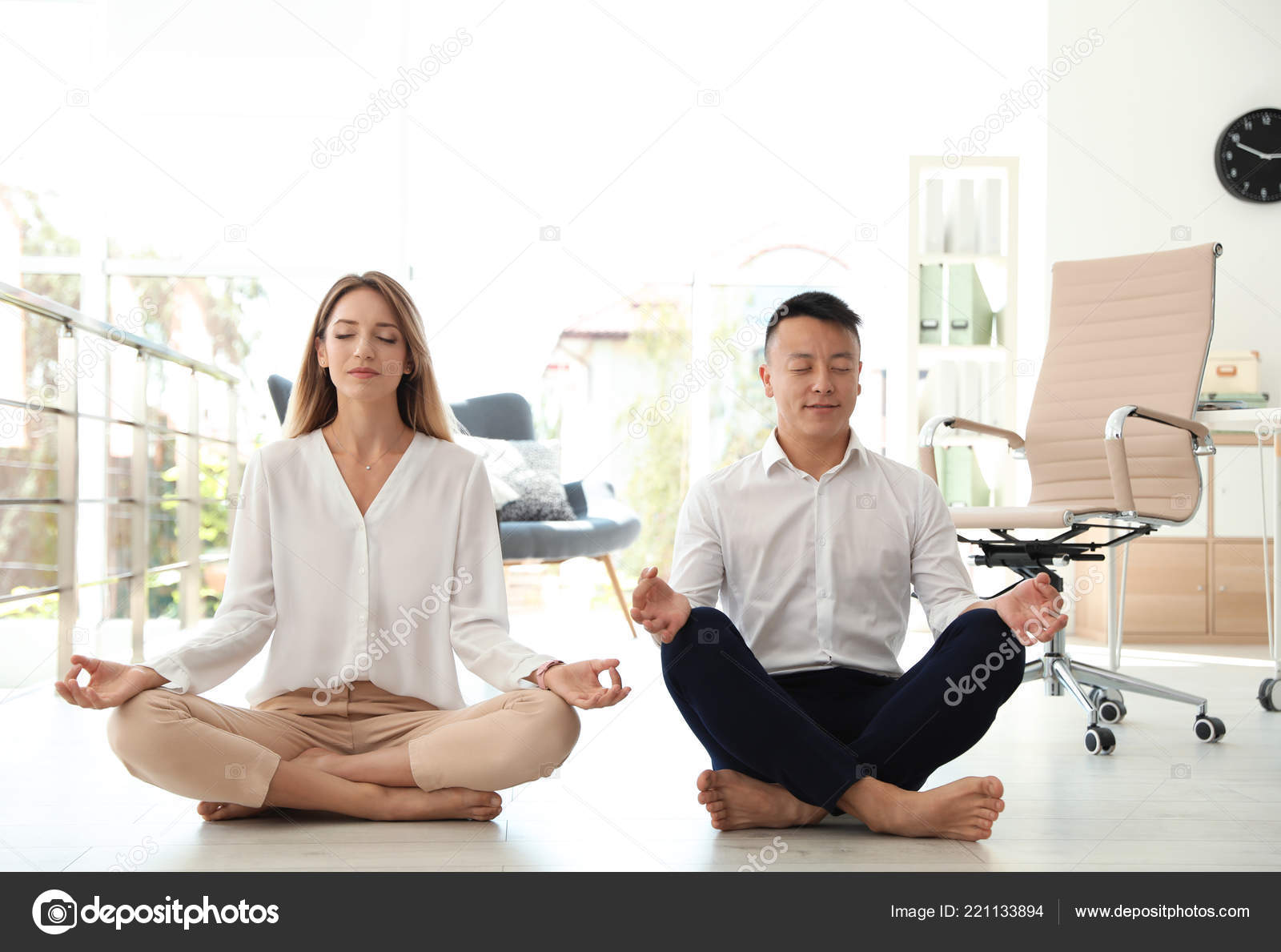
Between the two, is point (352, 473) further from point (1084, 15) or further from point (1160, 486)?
point (1084, 15)

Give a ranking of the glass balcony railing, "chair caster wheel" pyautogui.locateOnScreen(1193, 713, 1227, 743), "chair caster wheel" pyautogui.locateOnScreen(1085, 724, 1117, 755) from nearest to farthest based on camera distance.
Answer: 1. "chair caster wheel" pyautogui.locateOnScreen(1085, 724, 1117, 755)
2. "chair caster wheel" pyautogui.locateOnScreen(1193, 713, 1227, 743)
3. the glass balcony railing

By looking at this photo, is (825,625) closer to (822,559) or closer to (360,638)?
(822,559)

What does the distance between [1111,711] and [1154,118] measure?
2.94 metres

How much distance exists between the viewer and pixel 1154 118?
4293 millimetres

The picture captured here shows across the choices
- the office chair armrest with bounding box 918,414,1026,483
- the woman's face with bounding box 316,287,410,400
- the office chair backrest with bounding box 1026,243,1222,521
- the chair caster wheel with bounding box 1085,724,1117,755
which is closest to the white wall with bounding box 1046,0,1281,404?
the office chair backrest with bounding box 1026,243,1222,521

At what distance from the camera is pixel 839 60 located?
469cm

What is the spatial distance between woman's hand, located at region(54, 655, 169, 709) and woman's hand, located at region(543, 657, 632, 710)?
499 millimetres

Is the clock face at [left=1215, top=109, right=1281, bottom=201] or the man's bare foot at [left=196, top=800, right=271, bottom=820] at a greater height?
the clock face at [left=1215, top=109, right=1281, bottom=201]

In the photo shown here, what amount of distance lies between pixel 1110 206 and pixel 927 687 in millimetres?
3580

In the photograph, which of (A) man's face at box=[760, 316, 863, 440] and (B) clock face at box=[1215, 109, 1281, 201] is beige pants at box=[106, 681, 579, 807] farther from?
(B) clock face at box=[1215, 109, 1281, 201]

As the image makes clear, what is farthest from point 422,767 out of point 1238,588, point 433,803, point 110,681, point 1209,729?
point 1238,588

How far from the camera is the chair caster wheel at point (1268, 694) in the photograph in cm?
257

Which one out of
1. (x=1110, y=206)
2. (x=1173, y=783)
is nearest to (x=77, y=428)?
(x=1173, y=783)

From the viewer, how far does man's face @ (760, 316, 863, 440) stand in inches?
60.4
